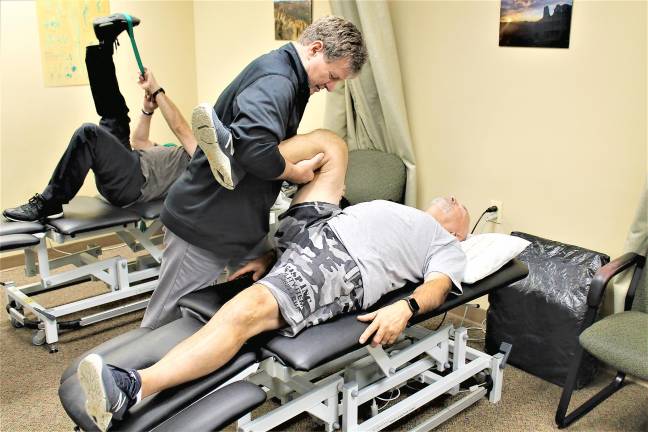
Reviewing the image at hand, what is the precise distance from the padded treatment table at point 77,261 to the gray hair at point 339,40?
4.84 feet

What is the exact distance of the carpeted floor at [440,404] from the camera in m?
2.34

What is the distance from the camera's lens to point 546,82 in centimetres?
277

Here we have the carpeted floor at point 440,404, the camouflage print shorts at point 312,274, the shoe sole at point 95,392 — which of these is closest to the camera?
the shoe sole at point 95,392

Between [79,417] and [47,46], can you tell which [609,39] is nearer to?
[79,417]

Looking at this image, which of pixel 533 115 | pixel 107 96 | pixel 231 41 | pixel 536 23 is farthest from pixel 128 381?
pixel 231 41

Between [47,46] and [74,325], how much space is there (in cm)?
175

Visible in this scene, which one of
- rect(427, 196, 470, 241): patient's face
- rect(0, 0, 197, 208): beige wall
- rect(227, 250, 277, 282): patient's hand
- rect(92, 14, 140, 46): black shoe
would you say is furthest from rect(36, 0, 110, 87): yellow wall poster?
rect(427, 196, 470, 241): patient's face

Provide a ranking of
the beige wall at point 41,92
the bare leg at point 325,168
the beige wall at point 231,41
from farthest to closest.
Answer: the beige wall at point 231,41
the beige wall at point 41,92
the bare leg at point 325,168

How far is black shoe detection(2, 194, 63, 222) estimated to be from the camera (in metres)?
2.91

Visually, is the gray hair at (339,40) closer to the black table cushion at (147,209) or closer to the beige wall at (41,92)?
the black table cushion at (147,209)

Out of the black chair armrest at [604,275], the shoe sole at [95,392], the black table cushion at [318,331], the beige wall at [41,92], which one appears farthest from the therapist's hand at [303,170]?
the beige wall at [41,92]

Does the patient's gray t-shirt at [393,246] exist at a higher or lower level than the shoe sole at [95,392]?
higher

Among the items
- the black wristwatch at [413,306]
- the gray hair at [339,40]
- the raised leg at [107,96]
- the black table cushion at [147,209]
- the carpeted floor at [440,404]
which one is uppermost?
the gray hair at [339,40]

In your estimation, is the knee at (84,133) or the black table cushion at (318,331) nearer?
the black table cushion at (318,331)
